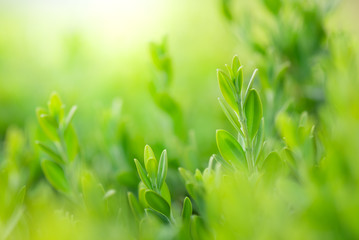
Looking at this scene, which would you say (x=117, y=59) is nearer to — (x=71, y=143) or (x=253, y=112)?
(x=71, y=143)

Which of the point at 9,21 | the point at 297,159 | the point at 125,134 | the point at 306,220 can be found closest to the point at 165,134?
the point at 125,134

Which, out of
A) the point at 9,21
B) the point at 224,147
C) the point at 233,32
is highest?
the point at 9,21

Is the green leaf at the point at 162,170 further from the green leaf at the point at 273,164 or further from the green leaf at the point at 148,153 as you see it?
the green leaf at the point at 273,164

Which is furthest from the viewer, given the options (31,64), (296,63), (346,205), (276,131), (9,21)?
(9,21)

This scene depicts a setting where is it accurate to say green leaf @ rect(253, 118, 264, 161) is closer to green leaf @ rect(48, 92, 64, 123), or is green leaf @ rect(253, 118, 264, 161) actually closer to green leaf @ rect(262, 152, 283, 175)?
green leaf @ rect(262, 152, 283, 175)

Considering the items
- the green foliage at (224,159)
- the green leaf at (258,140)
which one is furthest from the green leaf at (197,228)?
the green leaf at (258,140)

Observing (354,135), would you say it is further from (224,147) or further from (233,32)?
(233,32)

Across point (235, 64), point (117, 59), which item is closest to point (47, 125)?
point (235, 64)
